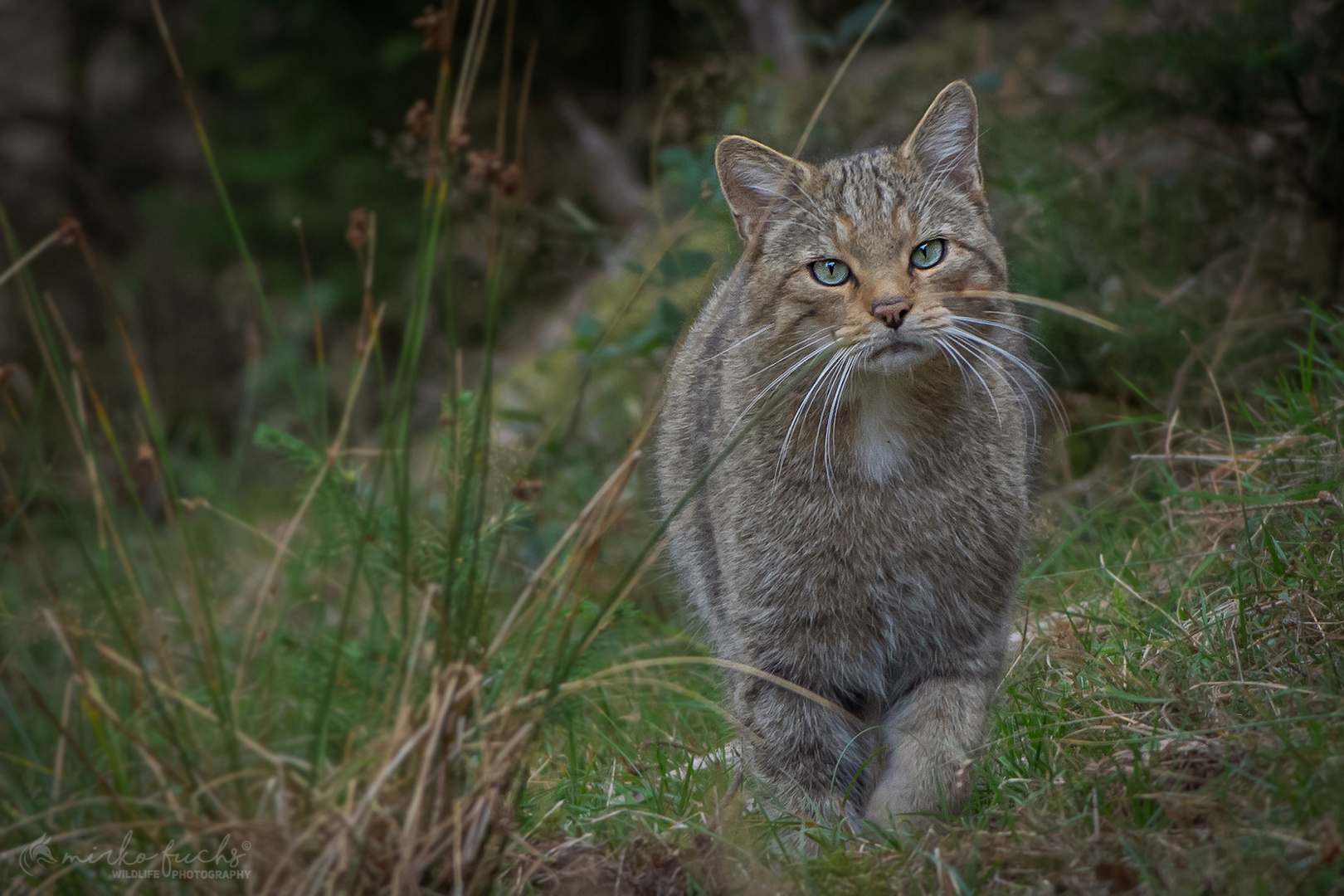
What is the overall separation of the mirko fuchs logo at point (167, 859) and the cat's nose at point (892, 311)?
5.51 ft

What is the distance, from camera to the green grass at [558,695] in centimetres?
212

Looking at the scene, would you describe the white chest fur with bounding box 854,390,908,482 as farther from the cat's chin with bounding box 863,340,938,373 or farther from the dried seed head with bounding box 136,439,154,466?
the dried seed head with bounding box 136,439,154,466

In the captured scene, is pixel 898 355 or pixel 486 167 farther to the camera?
pixel 898 355

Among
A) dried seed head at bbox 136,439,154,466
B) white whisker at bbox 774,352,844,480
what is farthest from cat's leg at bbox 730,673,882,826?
dried seed head at bbox 136,439,154,466

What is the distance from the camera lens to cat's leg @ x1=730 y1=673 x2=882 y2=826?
2.99 m

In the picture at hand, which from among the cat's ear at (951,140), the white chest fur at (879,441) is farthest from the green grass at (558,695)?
the cat's ear at (951,140)

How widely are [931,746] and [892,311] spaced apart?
100 cm

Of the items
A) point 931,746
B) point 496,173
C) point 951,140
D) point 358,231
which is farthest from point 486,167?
point 931,746

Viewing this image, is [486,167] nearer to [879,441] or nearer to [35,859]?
[879,441]

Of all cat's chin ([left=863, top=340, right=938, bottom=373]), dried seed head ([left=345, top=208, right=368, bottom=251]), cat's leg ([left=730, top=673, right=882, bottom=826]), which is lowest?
cat's leg ([left=730, top=673, right=882, bottom=826])

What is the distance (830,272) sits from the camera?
9.96 ft

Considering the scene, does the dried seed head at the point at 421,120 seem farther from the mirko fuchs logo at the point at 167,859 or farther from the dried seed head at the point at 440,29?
the mirko fuchs logo at the point at 167,859

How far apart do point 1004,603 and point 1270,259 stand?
2402mm

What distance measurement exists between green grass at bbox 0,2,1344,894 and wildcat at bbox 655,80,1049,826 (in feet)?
0.59
